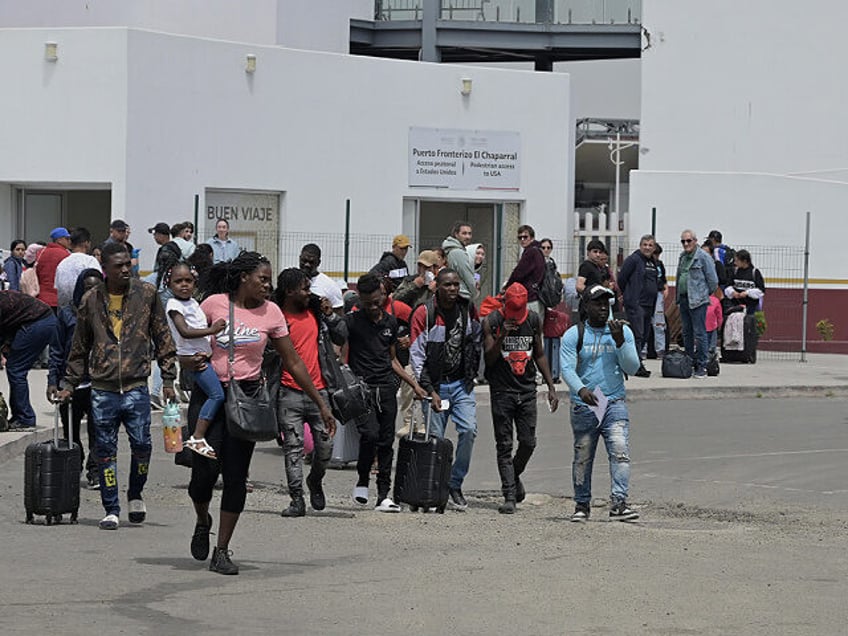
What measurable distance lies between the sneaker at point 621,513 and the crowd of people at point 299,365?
13 millimetres

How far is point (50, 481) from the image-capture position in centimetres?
1150

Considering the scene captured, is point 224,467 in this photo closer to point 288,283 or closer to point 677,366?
point 288,283

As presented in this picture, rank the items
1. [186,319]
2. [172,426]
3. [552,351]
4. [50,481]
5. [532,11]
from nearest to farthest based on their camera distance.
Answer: [50,481] < [172,426] < [186,319] < [552,351] < [532,11]

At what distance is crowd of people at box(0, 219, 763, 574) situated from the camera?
10102mm

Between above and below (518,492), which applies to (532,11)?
above

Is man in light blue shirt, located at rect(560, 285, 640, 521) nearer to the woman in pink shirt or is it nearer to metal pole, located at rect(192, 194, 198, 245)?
the woman in pink shirt

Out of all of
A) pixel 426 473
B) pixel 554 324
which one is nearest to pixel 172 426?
pixel 426 473

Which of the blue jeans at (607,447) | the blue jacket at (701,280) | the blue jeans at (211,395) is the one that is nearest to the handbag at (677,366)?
the blue jacket at (701,280)

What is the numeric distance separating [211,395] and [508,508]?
3.55 m

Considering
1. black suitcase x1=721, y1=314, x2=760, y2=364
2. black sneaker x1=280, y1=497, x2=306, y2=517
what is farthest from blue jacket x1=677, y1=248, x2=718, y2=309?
black sneaker x1=280, y1=497, x2=306, y2=517

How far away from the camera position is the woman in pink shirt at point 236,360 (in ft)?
32.0

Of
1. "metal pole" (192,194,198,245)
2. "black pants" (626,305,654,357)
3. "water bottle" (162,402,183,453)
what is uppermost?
"metal pole" (192,194,198,245)

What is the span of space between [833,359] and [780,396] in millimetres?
6148

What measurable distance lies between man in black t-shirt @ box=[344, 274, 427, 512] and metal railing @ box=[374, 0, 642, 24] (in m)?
23.4
